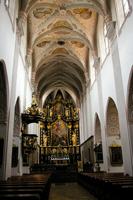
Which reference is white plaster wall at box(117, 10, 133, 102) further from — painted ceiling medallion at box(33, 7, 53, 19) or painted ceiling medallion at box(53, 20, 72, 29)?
painted ceiling medallion at box(53, 20, 72, 29)

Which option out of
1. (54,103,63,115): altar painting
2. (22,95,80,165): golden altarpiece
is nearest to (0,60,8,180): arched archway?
(22,95,80,165): golden altarpiece

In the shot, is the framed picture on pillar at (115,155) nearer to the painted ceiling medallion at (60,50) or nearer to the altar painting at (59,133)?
the painted ceiling medallion at (60,50)

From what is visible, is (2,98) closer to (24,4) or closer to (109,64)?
(24,4)

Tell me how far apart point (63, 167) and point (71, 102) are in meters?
14.3

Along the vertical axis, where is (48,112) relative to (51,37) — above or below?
below

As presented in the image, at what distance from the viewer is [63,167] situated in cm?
1789

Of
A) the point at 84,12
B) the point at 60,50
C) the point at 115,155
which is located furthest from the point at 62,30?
the point at 115,155

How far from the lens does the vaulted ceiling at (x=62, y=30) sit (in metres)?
12.3

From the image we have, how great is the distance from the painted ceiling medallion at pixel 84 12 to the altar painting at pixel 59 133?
59.2 feet

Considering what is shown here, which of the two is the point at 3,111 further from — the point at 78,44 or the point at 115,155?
the point at 78,44

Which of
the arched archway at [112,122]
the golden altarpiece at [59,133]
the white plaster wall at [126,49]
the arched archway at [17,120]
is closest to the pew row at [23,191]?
the white plaster wall at [126,49]

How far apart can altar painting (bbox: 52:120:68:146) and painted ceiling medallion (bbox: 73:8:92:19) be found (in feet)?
59.2

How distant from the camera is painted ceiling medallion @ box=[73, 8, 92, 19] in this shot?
44.1 feet

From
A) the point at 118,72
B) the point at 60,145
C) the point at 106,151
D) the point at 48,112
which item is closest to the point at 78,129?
the point at 60,145
